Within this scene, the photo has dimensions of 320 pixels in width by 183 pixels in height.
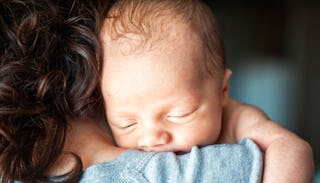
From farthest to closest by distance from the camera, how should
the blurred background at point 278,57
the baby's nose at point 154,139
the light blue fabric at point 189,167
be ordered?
the blurred background at point 278,57 → the baby's nose at point 154,139 → the light blue fabric at point 189,167

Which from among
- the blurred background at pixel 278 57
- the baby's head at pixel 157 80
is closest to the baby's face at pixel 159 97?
the baby's head at pixel 157 80

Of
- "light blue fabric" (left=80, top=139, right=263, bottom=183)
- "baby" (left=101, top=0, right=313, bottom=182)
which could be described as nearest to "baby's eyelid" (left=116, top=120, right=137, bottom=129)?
"baby" (left=101, top=0, right=313, bottom=182)

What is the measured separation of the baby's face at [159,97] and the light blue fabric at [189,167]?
0.30ft

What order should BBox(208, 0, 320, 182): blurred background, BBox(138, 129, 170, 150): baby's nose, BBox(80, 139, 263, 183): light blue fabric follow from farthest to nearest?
BBox(208, 0, 320, 182): blurred background → BBox(138, 129, 170, 150): baby's nose → BBox(80, 139, 263, 183): light blue fabric

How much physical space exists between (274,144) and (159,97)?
22 cm

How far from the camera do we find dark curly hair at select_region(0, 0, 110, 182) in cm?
80

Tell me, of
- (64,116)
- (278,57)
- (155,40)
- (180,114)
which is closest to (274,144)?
(180,114)

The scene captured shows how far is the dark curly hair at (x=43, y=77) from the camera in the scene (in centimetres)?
80

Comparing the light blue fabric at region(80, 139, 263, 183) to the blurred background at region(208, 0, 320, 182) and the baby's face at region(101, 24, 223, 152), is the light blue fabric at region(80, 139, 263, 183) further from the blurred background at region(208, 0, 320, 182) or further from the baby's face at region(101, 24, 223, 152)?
the blurred background at region(208, 0, 320, 182)

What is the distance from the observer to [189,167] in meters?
0.73

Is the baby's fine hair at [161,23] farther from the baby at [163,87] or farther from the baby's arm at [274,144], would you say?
the baby's arm at [274,144]

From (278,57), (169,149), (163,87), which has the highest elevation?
(163,87)

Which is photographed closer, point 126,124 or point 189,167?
point 189,167

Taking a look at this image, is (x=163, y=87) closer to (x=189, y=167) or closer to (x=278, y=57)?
(x=189, y=167)
